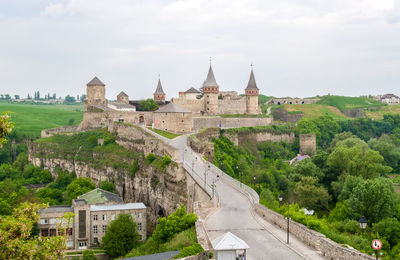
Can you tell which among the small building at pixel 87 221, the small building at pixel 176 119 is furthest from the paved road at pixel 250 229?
the small building at pixel 176 119

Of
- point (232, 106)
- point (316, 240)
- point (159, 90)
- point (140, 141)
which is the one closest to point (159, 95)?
point (159, 90)

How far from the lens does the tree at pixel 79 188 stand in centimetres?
5560

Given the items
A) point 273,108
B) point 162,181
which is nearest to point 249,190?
point 162,181

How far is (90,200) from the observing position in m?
49.9

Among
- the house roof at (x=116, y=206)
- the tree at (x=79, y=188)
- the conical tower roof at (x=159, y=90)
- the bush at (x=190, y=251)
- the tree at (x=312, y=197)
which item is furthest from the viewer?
the conical tower roof at (x=159, y=90)

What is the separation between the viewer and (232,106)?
82250 millimetres

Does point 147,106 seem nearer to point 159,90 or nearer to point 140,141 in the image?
point 159,90

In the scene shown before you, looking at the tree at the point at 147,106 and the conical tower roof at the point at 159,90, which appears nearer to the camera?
the tree at the point at 147,106

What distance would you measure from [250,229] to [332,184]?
27.0 metres

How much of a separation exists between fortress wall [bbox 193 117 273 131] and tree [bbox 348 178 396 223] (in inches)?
1179

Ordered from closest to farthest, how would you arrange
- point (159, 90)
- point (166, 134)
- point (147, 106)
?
1. point (166, 134)
2. point (147, 106)
3. point (159, 90)

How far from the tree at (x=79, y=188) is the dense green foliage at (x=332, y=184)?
57.1ft

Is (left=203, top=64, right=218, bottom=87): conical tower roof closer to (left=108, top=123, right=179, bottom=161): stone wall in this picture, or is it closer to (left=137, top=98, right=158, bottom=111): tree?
(left=137, top=98, right=158, bottom=111): tree

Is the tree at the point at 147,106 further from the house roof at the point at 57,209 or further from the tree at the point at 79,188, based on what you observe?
the house roof at the point at 57,209
